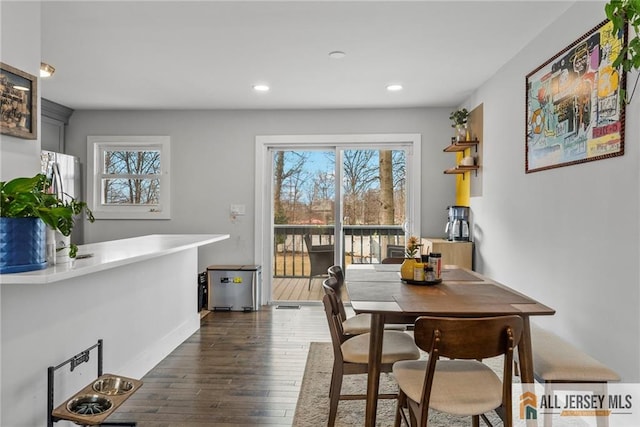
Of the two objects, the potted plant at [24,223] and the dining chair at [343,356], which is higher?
the potted plant at [24,223]

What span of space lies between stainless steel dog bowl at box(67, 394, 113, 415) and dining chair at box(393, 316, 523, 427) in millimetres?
1362

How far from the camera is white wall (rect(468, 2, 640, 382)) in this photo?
204 cm

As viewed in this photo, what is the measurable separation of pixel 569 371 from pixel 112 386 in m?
2.21

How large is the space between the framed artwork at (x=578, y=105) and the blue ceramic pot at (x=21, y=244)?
248 cm

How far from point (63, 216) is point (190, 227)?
149 inches

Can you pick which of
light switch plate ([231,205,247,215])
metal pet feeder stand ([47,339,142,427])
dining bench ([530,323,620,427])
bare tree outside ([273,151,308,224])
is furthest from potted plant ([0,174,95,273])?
bare tree outside ([273,151,308,224])

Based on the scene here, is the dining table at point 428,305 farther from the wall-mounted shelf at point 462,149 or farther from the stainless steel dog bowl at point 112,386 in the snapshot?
the wall-mounted shelf at point 462,149

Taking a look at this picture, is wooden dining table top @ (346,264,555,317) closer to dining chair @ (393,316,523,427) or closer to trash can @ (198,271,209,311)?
dining chair @ (393,316,523,427)

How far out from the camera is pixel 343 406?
99.0 inches

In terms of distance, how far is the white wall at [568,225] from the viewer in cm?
204

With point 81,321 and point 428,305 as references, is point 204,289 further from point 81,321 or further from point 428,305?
point 428,305

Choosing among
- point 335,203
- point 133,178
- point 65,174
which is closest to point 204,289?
point 133,178

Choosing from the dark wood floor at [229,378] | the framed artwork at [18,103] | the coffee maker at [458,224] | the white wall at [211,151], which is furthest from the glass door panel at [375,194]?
the framed artwork at [18,103]

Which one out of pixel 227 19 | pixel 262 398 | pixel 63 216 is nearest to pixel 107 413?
pixel 63 216
